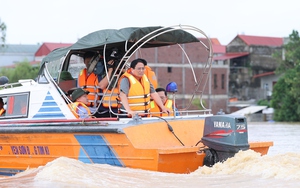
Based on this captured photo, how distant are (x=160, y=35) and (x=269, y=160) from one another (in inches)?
118

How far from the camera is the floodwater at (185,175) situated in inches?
356

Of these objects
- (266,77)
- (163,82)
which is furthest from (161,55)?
(266,77)

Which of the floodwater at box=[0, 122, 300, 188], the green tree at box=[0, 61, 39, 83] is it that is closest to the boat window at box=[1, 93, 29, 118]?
the floodwater at box=[0, 122, 300, 188]

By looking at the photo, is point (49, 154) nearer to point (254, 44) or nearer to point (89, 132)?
point (89, 132)

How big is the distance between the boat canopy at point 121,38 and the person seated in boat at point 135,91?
418 millimetres

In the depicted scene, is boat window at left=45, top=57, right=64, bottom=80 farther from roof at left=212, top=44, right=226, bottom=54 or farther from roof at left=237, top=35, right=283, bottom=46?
roof at left=212, top=44, right=226, bottom=54

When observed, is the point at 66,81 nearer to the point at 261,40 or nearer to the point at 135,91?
the point at 135,91

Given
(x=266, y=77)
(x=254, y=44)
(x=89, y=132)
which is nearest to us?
(x=89, y=132)

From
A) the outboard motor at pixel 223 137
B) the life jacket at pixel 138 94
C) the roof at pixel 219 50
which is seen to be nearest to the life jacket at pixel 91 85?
the life jacket at pixel 138 94

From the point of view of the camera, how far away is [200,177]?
9516 mm

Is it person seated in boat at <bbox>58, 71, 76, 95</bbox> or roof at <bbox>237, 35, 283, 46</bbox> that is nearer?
person seated in boat at <bbox>58, 71, 76, 95</bbox>

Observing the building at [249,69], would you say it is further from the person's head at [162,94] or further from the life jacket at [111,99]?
the life jacket at [111,99]

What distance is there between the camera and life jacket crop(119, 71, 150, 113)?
10.8m

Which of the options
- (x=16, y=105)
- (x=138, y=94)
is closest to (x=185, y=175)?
(x=138, y=94)
